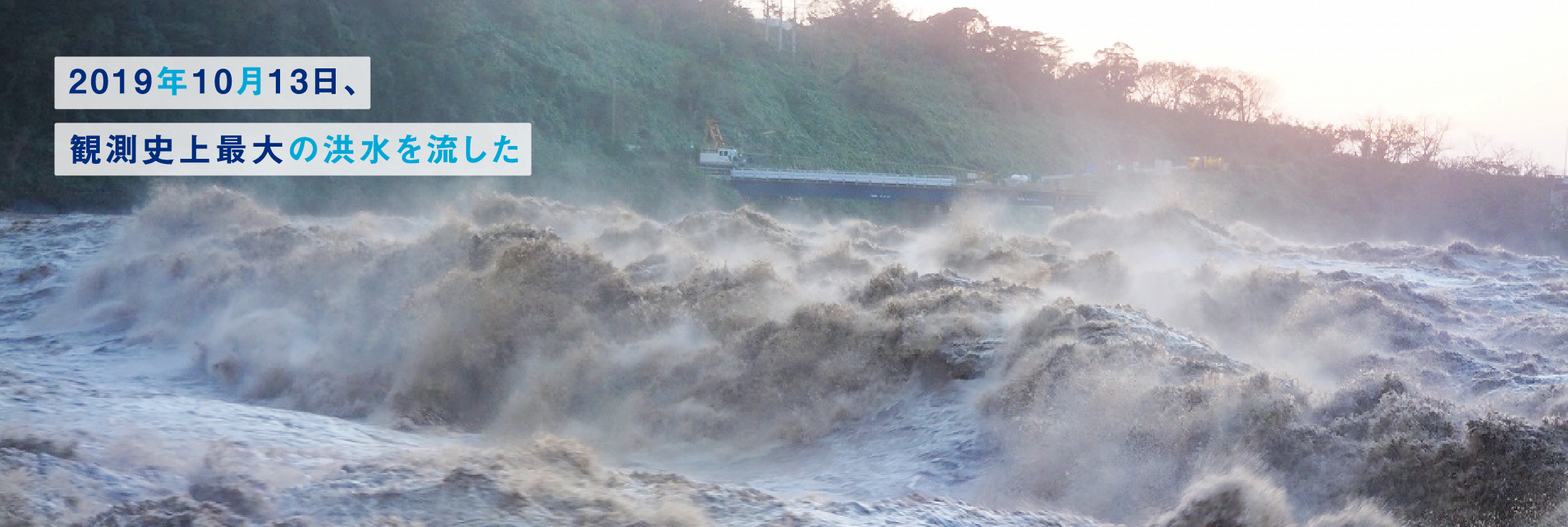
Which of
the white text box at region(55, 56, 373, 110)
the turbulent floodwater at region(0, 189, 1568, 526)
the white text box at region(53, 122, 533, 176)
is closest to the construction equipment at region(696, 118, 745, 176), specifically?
the white text box at region(53, 122, 533, 176)

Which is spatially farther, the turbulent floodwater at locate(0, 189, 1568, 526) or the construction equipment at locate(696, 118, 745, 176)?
the construction equipment at locate(696, 118, 745, 176)

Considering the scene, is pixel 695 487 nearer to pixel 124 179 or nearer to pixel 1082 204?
pixel 124 179

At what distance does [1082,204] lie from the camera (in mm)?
39219

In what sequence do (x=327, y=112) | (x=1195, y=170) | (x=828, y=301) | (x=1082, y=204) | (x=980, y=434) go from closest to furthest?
(x=980, y=434)
(x=828, y=301)
(x=327, y=112)
(x=1082, y=204)
(x=1195, y=170)

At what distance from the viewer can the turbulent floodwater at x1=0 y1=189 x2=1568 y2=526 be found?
7.00m

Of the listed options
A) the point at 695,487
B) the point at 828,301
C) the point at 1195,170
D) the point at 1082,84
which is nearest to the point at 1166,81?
the point at 1082,84

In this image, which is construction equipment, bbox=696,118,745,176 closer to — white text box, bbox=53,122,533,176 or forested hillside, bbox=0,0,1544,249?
forested hillside, bbox=0,0,1544,249

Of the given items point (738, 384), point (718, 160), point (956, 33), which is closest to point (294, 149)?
point (718, 160)

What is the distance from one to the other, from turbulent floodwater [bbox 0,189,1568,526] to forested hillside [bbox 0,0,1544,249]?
12.6 m

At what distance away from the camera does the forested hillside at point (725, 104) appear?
31000 millimetres

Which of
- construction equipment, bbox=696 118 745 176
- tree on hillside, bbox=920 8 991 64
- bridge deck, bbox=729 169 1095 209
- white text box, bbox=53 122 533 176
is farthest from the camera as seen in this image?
tree on hillside, bbox=920 8 991 64

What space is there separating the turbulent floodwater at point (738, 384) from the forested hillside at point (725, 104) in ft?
41.5

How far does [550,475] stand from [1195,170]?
47677mm

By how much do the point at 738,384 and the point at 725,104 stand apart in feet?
109
